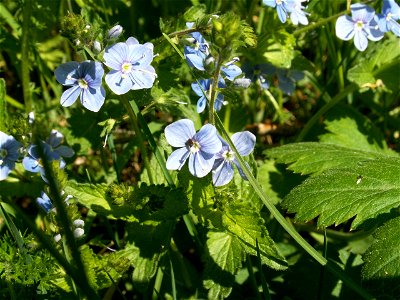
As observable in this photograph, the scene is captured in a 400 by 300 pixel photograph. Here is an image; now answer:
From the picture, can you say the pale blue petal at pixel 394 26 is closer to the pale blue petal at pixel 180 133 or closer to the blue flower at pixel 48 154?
the pale blue petal at pixel 180 133

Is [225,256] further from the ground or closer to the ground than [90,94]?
closer to the ground

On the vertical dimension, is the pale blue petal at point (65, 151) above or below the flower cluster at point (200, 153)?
below

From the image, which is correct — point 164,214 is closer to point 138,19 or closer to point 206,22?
point 206,22

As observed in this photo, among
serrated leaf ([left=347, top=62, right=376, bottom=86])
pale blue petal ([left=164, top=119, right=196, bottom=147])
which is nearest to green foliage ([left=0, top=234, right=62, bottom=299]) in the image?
pale blue petal ([left=164, top=119, right=196, bottom=147])

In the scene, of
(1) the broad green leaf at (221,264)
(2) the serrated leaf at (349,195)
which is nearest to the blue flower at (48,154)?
(1) the broad green leaf at (221,264)

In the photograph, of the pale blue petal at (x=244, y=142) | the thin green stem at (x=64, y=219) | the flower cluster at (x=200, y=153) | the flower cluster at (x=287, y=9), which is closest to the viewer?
the thin green stem at (x=64, y=219)

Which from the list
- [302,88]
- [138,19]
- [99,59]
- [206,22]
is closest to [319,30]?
[302,88]

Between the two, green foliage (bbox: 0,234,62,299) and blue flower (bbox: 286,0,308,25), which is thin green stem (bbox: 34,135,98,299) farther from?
blue flower (bbox: 286,0,308,25)
